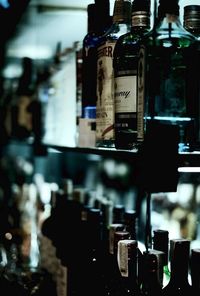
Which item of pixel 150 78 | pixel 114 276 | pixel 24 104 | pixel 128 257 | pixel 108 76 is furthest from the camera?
pixel 24 104

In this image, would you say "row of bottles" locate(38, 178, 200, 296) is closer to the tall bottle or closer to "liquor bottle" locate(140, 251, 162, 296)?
"liquor bottle" locate(140, 251, 162, 296)

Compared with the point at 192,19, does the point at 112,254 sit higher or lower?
lower

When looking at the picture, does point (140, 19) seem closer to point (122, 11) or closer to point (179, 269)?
point (122, 11)

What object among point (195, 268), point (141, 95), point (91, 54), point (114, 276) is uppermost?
point (91, 54)

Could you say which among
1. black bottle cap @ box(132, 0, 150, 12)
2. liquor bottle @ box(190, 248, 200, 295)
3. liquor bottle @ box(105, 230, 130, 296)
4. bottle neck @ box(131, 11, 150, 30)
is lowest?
liquor bottle @ box(105, 230, 130, 296)

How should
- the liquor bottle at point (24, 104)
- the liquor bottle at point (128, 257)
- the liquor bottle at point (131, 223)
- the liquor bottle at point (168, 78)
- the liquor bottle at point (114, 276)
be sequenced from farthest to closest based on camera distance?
1. the liquor bottle at point (24, 104)
2. the liquor bottle at point (131, 223)
3. the liquor bottle at point (114, 276)
4. the liquor bottle at point (128, 257)
5. the liquor bottle at point (168, 78)

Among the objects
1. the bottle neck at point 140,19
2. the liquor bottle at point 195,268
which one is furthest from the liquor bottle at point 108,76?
the liquor bottle at point 195,268

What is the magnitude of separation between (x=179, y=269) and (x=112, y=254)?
296 millimetres

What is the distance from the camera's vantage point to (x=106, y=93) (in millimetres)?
1297

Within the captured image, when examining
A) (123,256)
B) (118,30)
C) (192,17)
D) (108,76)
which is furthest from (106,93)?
(123,256)

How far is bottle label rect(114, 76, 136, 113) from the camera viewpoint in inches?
45.7

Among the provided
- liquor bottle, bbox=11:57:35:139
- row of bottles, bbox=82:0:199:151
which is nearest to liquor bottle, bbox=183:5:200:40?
row of bottles, bbox=82:0:199:151

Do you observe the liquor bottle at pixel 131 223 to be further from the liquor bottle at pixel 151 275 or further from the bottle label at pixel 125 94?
the bottle label at pixel 125 94

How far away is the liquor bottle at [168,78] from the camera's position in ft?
3.40
